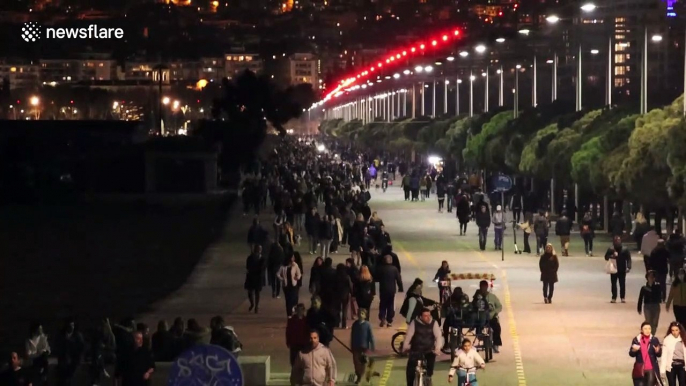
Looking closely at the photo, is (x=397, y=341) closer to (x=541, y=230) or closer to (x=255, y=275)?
(x=255, y=275)

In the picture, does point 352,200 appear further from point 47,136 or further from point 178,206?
point 47,136

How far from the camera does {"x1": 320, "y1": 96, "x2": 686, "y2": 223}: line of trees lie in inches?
1513

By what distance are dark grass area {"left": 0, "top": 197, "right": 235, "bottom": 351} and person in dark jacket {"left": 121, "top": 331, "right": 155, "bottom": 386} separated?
9.68m

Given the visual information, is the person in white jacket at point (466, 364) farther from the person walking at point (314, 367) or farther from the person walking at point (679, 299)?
the person walking at point (679, 299)

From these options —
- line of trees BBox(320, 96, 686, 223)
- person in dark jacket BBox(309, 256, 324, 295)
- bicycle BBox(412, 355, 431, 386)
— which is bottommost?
bicycle BBox(412, 355, 431, 386)

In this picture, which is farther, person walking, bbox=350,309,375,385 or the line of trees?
the line of trees

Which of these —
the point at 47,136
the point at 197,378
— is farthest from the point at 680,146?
the point at 47,136

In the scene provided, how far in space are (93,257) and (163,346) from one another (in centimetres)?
A: 2964

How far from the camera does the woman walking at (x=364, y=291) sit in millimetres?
25188

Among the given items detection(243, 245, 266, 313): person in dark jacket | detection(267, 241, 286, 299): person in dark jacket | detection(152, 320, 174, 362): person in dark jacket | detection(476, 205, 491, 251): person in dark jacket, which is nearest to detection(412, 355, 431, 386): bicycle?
detection(152, 320, 174, 362): person in dark jacket

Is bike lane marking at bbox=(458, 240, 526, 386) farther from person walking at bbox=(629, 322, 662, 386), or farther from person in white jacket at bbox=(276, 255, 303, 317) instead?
person in white jacket at bbox=(276, 255, 303, 317)

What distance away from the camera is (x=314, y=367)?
1644 cm

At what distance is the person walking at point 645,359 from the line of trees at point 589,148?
55.6ft

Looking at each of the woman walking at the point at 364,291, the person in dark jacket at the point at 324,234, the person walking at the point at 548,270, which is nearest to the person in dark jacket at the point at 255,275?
the woman walking at the point at 364,291
